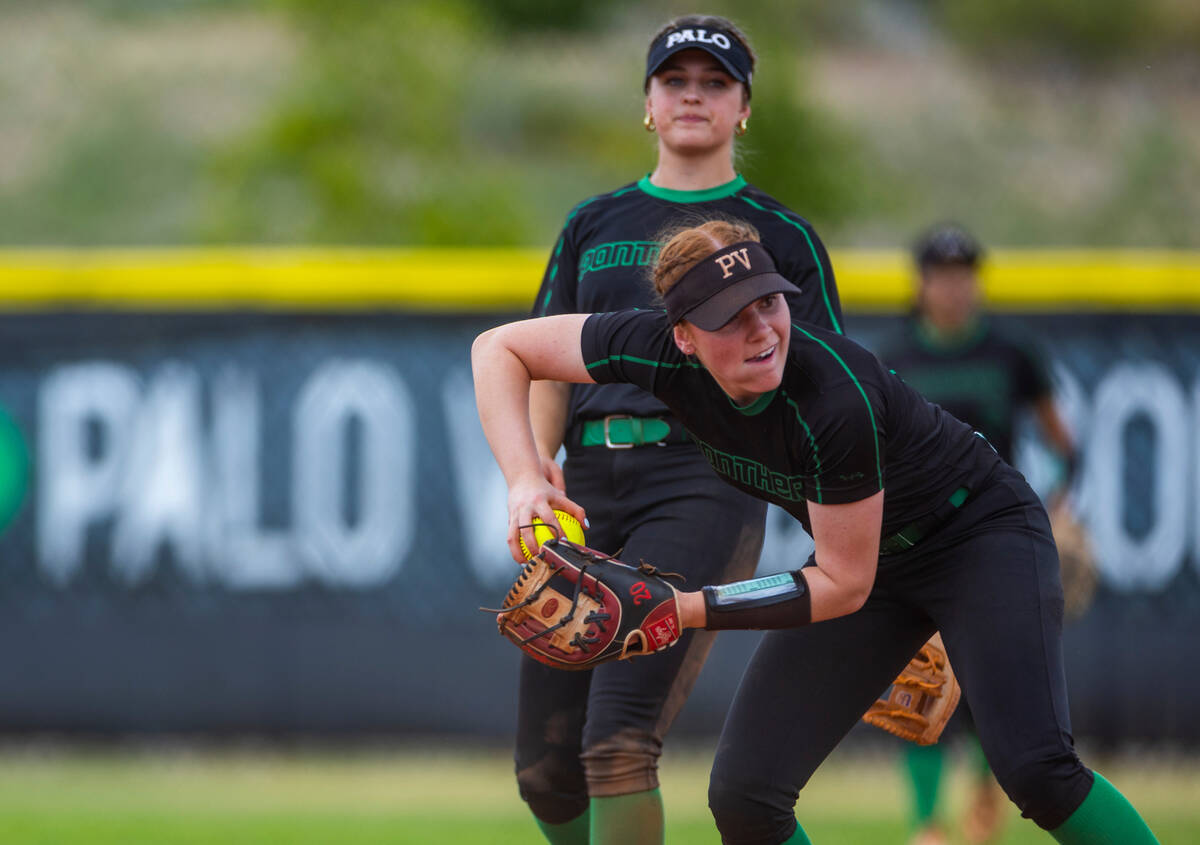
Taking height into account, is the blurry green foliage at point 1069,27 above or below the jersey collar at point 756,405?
above

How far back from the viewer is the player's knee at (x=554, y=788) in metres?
4.06

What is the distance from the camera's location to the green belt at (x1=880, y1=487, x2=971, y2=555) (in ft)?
11.7

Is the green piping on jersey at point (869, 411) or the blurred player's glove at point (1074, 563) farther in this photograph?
the blurred player's glove at point (1074, 563)

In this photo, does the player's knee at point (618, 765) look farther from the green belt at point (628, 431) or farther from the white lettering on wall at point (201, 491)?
the white lettering on wall at point (201, 491)

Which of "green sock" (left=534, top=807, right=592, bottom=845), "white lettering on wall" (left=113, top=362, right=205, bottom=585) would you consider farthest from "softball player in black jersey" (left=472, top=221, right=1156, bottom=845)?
"white lettering on wall" (left=113, top=362, right=205, bottom=585)

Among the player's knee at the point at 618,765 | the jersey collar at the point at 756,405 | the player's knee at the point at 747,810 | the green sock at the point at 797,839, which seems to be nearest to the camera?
the jersey collar at the point at 756,405

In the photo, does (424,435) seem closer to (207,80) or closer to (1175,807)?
(1175,807)

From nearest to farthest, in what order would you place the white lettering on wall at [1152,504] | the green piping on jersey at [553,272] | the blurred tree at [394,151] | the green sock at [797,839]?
the green sock at [797,839] < the green piping on jersey at [553,272] < the white lettering on wall at [1152,504] < the blurred tree at [394,151]

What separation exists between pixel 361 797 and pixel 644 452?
3.95 meters

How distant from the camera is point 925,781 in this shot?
5.93m

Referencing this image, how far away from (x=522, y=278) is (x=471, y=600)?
1684mm

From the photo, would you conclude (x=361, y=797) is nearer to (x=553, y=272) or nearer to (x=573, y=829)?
(x=573, y=829)

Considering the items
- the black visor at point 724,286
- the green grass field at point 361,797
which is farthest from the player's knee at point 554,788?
the green grass field at point 361,797

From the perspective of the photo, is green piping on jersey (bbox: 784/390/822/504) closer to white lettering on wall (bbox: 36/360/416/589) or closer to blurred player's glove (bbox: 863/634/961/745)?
blurred player's glove (bbox: 863/634/961/745)
